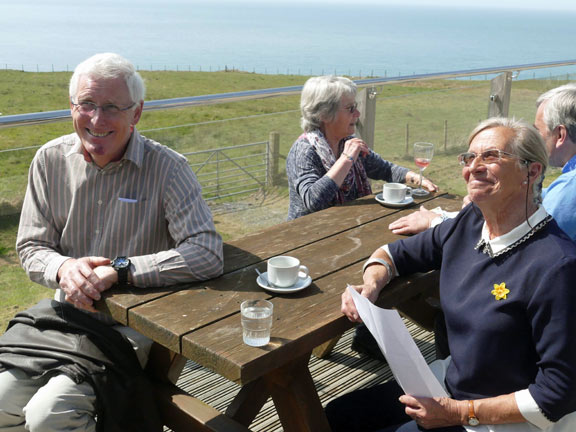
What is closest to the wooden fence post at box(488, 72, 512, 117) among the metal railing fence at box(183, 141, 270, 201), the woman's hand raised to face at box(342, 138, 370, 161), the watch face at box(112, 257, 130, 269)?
the metal railing fence at box(183, 141, 270, 201)

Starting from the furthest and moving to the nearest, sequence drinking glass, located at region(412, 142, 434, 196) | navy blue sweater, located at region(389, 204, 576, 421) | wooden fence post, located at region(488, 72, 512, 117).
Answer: wooden fence post, located at region(488, 72, 512, 117) < drinking glass, located at region(412, 142, 434, 196) < navy blue sweater, located at region(389, 204, 576, 421)

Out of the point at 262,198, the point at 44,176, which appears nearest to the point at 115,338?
the point at 44,176

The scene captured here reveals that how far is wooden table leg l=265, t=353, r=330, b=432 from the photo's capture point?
1789 millimetres

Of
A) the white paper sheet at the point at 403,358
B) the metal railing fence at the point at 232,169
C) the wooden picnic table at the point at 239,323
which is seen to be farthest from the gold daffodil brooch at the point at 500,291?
the metal railing fence at the point at 232,169

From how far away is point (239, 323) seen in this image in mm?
1596

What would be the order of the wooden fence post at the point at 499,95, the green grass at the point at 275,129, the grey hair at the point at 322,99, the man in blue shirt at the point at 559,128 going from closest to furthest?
1. the man in blue shirt at the point at 559,128
2. the grey hair at the point at 322,99
3. the green grass at the point at 275,129
4. the wooden fence post at the point at 499,95

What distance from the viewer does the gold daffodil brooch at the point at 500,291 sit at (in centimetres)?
152

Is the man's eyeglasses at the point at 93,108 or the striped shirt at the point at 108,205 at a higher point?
the man's eyeglasses at the point at 93,108

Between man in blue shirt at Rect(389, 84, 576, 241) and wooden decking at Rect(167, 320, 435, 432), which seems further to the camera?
wooden decking at Rect(167, 320, 435, 432)

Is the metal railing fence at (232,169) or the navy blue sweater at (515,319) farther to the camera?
the metal railing fence at (232,169)

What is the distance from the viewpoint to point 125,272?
180 cm

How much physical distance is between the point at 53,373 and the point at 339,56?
14994cm

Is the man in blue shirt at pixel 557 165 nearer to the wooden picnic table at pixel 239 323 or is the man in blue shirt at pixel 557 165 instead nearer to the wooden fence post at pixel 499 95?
the wooden picnic table at pixel 239 323

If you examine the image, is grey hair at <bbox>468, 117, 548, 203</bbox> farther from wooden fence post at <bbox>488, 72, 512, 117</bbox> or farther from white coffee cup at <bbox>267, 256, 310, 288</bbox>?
wooden fence post at <bbox>488, 72, 512, 117</bbox>
